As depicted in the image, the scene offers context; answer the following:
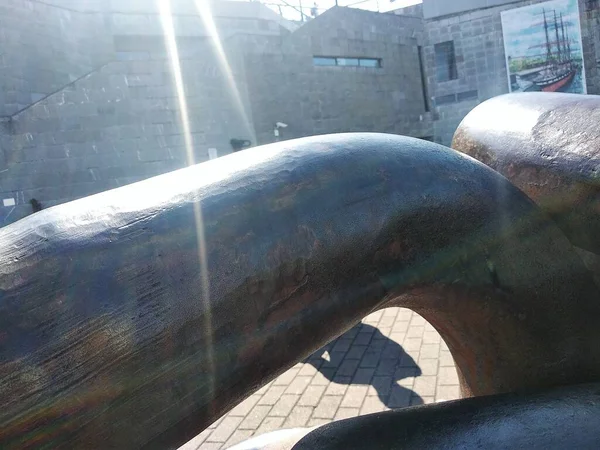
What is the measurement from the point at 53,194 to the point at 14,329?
38.8 ft

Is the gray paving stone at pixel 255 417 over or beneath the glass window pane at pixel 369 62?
beneath

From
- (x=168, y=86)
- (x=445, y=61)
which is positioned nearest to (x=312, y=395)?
(x=168, y=86)

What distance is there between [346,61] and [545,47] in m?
7.03

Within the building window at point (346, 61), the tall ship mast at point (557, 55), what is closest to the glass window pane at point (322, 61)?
the building window at point (346, 61)

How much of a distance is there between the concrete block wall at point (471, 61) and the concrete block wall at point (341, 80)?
66cm

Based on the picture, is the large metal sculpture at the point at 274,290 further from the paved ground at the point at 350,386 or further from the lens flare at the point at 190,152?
the paved ground at the point at 350,386

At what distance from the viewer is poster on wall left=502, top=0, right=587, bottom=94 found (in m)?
18.4

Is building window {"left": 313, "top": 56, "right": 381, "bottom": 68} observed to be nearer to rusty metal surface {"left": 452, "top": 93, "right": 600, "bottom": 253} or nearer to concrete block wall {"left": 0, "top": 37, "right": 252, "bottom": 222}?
concrete block wall {"left": 0, "top": 37, "right": 252, "bottom": 222}

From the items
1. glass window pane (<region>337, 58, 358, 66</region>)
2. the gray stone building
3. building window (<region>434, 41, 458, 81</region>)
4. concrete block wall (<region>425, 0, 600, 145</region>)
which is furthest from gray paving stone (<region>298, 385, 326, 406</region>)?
building window (<region>434, 41, 458, 81</region>)

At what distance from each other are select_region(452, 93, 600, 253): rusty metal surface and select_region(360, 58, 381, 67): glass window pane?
18368 millimetres

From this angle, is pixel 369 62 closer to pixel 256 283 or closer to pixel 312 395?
pixel 312 395

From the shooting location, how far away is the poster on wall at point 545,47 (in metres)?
18.4

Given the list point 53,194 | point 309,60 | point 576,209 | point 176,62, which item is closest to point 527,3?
point 309,60

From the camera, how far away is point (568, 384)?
46.3 inches
